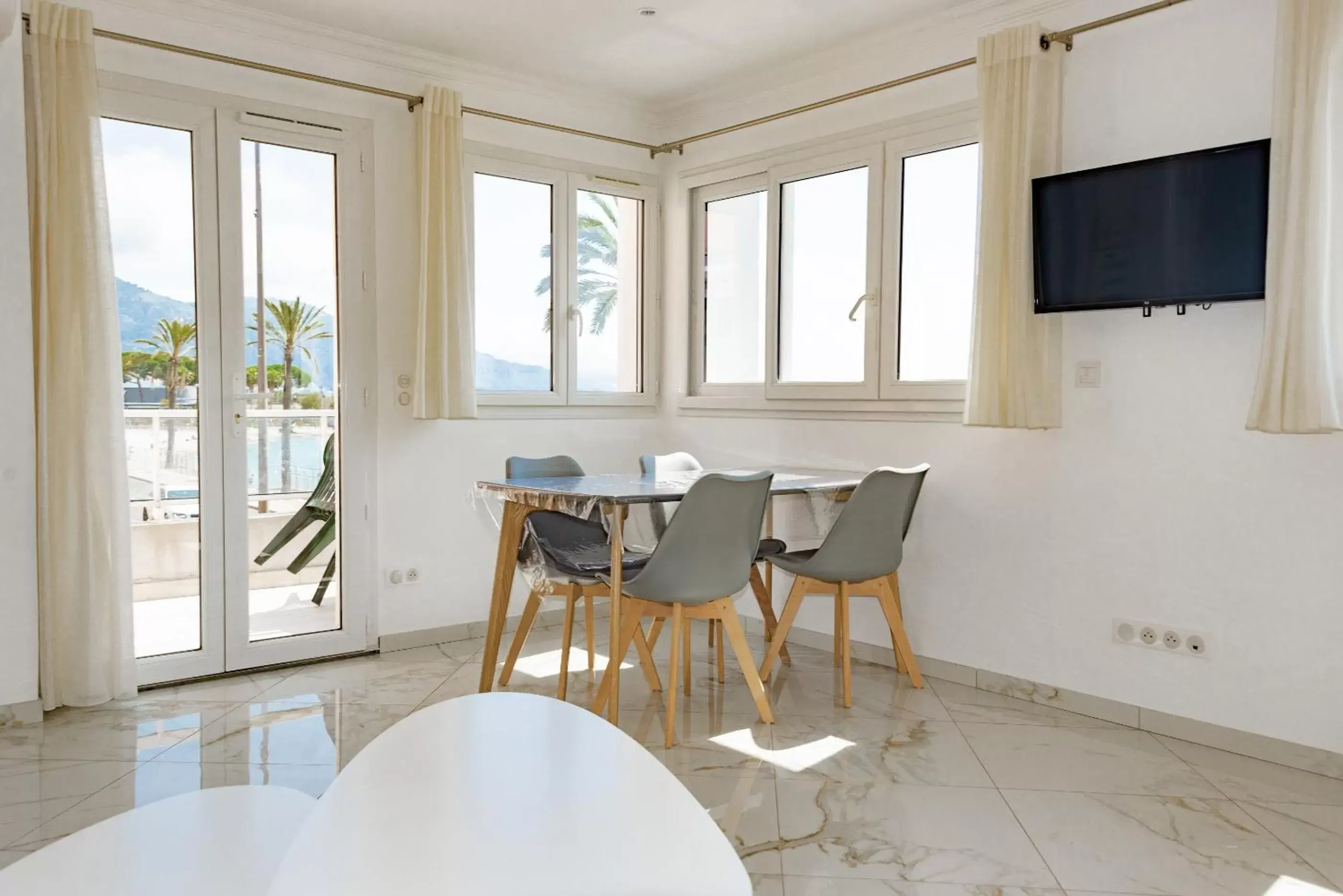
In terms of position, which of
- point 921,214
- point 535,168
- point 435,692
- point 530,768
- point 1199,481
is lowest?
point 435,692

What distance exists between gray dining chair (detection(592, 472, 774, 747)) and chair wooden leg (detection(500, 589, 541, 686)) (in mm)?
555

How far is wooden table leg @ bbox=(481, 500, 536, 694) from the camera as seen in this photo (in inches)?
128

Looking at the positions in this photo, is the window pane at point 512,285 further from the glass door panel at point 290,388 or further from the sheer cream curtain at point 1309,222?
the sheer cream curtain at point 1309,222

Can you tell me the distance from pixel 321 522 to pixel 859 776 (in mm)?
2411

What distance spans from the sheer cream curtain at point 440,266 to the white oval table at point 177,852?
2.39 metres

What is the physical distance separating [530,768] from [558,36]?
3.22 meters

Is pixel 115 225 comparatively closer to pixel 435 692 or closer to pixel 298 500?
pixel 298 500

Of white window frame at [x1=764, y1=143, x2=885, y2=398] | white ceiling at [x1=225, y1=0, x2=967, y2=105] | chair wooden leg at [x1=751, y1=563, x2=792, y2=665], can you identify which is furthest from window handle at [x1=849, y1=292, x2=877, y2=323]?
chair wooden leg at [x1=751, y1=563, x2=792, y2=665]

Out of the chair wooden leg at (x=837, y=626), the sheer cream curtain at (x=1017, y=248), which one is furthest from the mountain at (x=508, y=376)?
the sheer cream curtain at (x=1017, y=248)

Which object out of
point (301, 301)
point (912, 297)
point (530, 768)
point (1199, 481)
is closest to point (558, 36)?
point (301, 301)

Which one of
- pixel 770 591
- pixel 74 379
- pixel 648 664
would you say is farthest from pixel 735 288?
pixel 74 379

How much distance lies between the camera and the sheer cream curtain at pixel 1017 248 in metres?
3.13

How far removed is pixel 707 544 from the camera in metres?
2.86

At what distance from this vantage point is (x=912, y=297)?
12.3 ft
